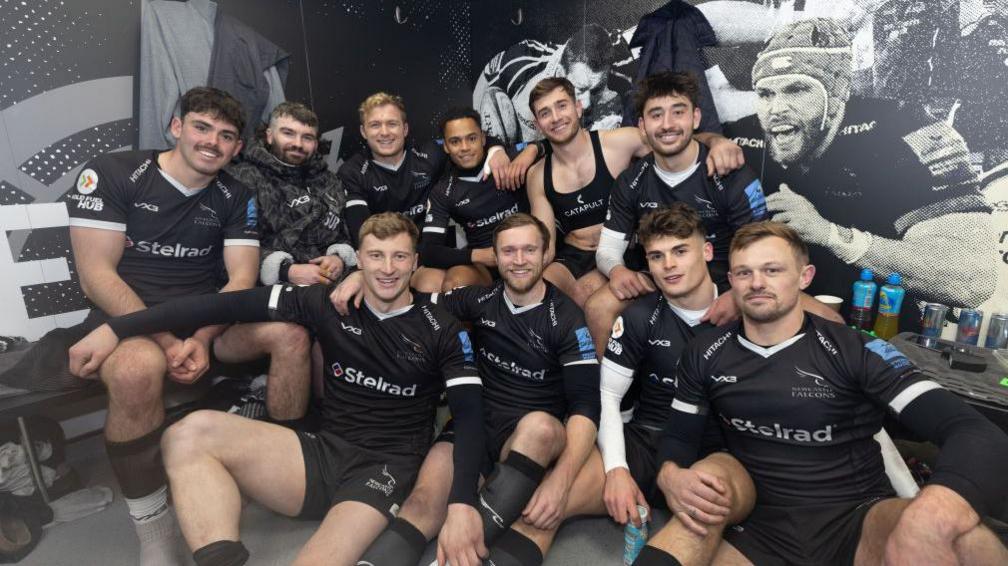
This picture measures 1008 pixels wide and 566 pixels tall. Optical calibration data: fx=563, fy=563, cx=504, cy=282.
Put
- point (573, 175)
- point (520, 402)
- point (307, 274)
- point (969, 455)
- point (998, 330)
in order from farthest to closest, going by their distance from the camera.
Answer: point (573, 175) → point (998, 330) → point (307, 274) → point (520, 402) → point (969, 455)

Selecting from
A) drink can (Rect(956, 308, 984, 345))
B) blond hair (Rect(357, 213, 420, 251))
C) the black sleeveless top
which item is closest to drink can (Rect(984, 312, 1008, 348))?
drink can (Rect(956, 308, 984, 345))

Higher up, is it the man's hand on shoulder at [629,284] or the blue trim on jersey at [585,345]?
the man's hand on shoulder at [629,284]

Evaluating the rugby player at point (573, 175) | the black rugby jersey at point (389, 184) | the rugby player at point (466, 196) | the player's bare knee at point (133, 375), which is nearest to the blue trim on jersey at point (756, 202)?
the rugby player at point (573, 175)

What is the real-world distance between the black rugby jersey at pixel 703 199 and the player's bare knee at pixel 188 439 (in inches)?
68.8

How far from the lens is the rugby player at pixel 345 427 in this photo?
165cm

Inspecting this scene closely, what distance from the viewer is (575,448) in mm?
1887

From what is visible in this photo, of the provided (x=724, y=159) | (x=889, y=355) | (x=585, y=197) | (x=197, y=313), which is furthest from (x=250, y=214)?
(x=889, y=355)

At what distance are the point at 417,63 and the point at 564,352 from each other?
281 cm

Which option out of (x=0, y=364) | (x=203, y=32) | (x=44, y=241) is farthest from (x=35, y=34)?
(x=0, y=364)

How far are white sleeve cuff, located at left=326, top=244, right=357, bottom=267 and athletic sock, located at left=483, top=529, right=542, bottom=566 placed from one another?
152 centimetres

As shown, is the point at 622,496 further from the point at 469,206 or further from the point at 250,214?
the point at 250,214

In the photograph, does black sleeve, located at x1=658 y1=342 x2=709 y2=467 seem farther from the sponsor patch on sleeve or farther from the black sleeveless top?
the sponsor patch on sleeve

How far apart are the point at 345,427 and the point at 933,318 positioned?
277cm

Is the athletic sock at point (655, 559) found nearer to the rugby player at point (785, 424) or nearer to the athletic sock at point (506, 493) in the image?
the rugby player at point (785, 424)
